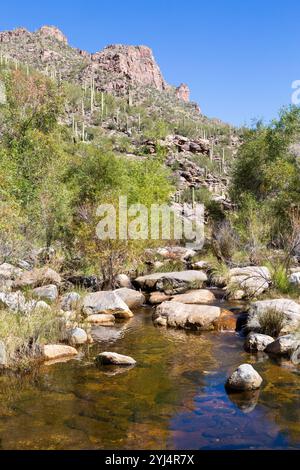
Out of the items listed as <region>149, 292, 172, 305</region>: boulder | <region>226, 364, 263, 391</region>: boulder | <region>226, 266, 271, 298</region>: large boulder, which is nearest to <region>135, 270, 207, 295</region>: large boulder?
<region>149, 292, 172, 305</region>: boulder

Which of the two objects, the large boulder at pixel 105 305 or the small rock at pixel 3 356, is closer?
the small rock at pixel 3 356

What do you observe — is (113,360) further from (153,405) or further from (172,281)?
(172,281)

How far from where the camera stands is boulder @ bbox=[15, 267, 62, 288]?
46.5ft

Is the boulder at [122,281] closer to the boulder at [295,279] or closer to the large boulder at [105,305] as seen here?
the large boulder at [105,305]

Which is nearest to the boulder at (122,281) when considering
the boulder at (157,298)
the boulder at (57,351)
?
the boulder at (157,298)

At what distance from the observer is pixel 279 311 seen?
10.3m

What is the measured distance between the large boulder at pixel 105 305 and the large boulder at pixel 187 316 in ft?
3.11

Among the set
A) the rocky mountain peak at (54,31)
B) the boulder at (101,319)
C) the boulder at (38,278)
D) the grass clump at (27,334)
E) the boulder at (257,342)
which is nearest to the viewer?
the grass clump at (27,334)

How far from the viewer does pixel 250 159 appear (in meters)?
27.0

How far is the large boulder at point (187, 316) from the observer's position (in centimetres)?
1133

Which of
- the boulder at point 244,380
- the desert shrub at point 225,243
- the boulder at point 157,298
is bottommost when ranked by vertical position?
the boulder at point 244,380

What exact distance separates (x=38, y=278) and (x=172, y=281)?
15.7ft
